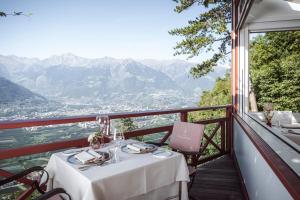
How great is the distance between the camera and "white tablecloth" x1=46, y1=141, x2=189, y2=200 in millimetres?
1688

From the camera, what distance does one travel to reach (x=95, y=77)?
51500mm

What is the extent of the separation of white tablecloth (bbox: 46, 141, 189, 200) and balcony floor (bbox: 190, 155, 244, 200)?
1.17 m

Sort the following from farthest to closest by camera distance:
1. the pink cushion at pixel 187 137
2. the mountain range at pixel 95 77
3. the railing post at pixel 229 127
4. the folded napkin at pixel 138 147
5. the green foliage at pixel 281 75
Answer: the mountain range at pixel 95 77, the green foliage at pixel 281 75, the railing post at pixel 229 127, the pink cushion at pixel 187 137, the folded napkin at pixel 138 147

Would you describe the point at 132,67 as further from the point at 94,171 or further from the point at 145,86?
the point at 94,171

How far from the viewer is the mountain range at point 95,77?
42375mm

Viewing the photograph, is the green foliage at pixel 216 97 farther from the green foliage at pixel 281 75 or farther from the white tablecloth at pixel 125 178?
the white tablecloth at pixel 125 178

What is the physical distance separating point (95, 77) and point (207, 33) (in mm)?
45000

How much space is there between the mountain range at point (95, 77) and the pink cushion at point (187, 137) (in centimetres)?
3336

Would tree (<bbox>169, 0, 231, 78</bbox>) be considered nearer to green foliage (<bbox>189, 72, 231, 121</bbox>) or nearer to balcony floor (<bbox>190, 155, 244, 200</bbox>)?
green foliage (<bbox>189, 72, 231, 121</bbox>)

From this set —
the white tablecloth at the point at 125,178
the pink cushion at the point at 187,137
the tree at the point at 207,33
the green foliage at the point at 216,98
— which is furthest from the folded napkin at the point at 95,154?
the green foliage at the point at 216,98

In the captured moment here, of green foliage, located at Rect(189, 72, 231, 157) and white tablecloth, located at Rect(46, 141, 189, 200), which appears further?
green foliage, located at Rect(189, 72, 231, 157)

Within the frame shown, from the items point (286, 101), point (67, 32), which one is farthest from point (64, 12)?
point (286, 101)

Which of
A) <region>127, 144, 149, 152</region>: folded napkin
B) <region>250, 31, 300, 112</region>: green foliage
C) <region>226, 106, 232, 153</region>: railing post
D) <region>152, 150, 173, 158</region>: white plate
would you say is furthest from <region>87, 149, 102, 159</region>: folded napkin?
<region>250, 31, 300, 112</region>: green foliage

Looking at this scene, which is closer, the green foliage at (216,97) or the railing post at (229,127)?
the railing post at (229,127)
